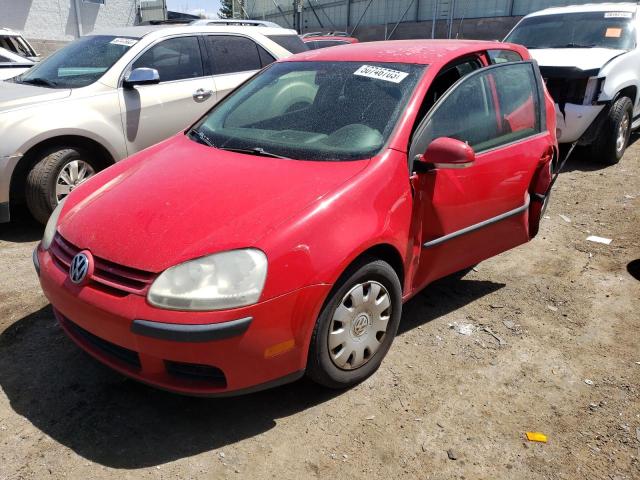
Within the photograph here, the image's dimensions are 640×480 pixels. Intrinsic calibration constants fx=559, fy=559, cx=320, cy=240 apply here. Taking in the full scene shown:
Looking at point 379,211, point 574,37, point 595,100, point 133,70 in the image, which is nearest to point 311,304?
point 379,211

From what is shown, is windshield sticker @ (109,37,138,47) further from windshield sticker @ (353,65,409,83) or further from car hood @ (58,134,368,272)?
windshield sticker @ (353,65,409,83)

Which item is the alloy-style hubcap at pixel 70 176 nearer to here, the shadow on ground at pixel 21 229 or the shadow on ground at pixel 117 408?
the shadow on ground at pixel 21 229

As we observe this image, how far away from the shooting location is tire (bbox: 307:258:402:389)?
2475mm

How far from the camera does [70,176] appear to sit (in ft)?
15.6

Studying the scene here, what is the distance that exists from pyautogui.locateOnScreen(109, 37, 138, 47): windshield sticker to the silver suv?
0.01 meters

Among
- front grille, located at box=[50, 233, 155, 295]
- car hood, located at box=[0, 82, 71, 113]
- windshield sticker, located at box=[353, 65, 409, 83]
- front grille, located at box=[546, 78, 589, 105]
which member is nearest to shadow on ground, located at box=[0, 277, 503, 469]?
front grille, located at box=[50, 233, 155, 295]

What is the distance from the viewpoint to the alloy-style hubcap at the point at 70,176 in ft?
15.3

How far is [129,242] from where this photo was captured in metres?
2.38

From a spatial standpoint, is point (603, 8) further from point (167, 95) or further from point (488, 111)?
point (167, 95)

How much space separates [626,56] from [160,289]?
22.2 ft

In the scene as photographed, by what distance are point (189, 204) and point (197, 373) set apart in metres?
0.76

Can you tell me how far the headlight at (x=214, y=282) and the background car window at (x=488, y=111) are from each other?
1130mm

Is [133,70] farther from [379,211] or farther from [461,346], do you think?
[461,346]

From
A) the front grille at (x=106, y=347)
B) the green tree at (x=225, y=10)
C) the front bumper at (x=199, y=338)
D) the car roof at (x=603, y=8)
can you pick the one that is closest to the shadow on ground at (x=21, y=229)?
the front grille at (x=106, y=347)
